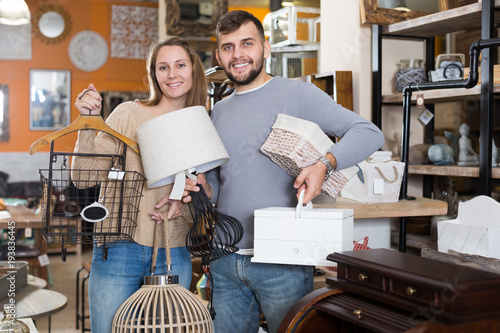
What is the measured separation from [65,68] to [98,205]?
6631 millimetres

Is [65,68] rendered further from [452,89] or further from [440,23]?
[452,89]

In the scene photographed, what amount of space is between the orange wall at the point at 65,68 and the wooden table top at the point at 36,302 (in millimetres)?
4813

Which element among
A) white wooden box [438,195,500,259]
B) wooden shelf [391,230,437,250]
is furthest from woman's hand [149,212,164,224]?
wooden shelf [391,230,437,250]

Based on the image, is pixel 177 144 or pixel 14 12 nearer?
pixel 177 144

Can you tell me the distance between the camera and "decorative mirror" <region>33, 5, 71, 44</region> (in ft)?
24.3

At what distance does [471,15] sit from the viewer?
86.0 inches

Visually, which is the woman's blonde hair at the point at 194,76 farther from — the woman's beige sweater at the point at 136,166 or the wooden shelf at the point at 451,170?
the wooden shelf at the point at 451,170

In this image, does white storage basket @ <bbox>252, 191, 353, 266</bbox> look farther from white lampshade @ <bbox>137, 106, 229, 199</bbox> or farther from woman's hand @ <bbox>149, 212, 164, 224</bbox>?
woman's hand @ <bbox>149, 212, 164, 224</bbox>

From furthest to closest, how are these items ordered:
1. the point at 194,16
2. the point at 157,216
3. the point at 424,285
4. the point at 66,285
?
the point at 194,16, the point at 66,285, the point at 157,216, the point at 424,285

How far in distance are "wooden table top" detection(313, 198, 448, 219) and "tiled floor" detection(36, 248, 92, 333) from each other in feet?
8.59

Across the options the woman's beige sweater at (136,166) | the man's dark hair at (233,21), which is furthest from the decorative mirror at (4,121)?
the man's dark hair at (233,21)

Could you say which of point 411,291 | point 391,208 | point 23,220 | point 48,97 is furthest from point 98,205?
point 48,97

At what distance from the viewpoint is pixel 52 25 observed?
745 centimetres

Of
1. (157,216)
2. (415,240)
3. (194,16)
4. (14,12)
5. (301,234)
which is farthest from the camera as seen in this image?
(194,16)
